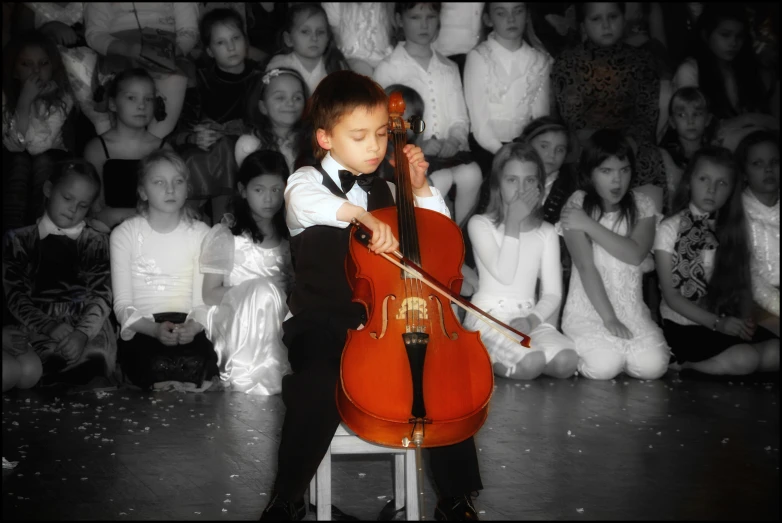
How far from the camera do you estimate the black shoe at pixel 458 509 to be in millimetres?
1961

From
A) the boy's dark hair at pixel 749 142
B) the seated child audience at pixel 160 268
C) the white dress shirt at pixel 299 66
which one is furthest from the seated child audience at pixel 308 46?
the boy's dark hair at pixel 749 142

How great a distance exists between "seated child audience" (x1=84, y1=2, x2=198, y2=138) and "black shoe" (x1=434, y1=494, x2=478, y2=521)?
2911 millimetres

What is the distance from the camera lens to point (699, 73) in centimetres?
478

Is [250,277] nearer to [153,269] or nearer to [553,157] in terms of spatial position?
[153,269]

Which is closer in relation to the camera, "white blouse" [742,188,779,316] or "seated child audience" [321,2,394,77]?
"white blouse" [742,188,779,316]

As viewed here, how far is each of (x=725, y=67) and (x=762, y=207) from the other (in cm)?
84

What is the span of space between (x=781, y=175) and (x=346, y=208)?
320cm

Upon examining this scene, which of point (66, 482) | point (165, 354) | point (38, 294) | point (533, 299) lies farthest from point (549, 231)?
point (66, 482)

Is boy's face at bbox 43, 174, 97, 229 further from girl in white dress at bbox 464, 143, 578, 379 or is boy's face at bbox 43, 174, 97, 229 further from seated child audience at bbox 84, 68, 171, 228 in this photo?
girl in white dress at bbox 464, 143, 578, 379

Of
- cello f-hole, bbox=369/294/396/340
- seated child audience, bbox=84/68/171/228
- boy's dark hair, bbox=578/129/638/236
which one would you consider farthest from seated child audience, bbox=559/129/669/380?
cello f-hole, bbox=369/294/396/340

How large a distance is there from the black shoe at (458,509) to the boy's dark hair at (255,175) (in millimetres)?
2190

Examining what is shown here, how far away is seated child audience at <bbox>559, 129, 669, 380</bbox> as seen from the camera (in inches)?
165

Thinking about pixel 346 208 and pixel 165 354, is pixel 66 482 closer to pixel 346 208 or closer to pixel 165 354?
pixel 346 208

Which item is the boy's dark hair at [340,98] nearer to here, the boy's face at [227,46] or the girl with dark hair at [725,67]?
the boy's face at [227,46]
